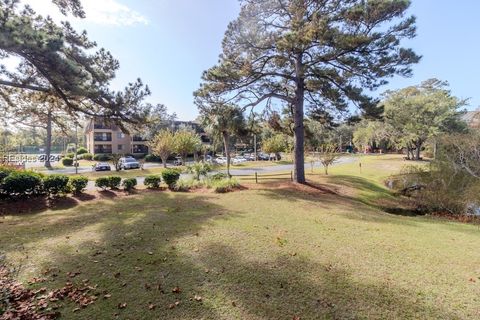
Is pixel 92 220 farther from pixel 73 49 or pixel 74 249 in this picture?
pixel 73 49

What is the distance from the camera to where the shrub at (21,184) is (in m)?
10.2

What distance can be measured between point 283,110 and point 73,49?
1228 centimetres

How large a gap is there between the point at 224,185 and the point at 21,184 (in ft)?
26.8

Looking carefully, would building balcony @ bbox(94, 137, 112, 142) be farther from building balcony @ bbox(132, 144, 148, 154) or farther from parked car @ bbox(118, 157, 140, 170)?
parked car @ bbox(118, 157, 140, 170)

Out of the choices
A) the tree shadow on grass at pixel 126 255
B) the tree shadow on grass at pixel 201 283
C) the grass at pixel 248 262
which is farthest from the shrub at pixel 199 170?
the tree shadow on grass at pixel 201 283

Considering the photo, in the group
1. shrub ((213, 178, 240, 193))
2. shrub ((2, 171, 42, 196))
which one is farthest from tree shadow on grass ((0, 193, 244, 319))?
shrub ((213, 178, 240, 193))

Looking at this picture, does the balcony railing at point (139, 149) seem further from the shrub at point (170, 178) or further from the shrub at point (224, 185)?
the shrub at point (224, 185)

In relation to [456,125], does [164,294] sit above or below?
below

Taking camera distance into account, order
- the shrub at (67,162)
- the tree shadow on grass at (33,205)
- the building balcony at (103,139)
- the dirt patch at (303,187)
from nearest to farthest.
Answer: the tree shadow on grass at (33,205) < the dirt patch at (303,187) < the shrub at (67,162) < the building balcony at (103,139)

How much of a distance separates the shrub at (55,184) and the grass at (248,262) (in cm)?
195

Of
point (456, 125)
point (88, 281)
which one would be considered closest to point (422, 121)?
point (456, 125)

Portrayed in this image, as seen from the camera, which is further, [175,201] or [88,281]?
[175,201]

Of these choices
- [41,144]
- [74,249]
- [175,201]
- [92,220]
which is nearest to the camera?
[74,249]

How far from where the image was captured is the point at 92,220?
8.27m
